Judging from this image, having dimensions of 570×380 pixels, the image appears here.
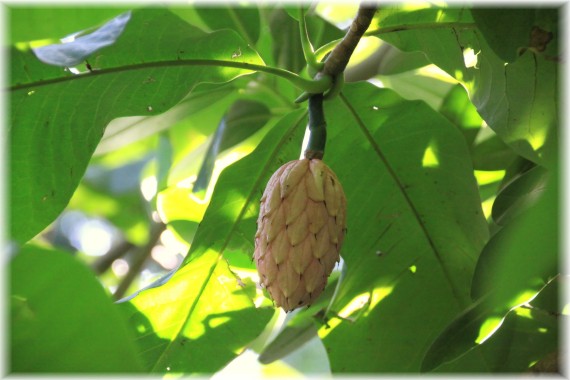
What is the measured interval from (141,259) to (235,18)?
1.18 metres

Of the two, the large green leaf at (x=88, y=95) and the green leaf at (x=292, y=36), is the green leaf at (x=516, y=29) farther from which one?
the green leaf at (x=292, y=36)

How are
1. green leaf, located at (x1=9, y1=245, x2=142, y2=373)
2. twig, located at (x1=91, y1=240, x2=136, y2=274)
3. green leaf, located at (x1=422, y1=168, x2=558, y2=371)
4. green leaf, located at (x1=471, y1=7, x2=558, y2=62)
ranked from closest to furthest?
green leaf, located at (x1=9, y1=245, x2=142, y2=373)
green leaf, located at (x1=422, y1=168, x2=558, y2=371)
green leaf, located at (x1=471, y1=7, x2=558, y2=62)
twig, located at (x1=91, y1=240, x2=136, y2=274)

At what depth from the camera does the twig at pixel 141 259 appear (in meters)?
2.86

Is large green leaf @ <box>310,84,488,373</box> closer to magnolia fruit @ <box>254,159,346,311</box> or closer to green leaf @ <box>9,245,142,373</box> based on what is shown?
magnolia fruit @ <box>254,159,346,311</box>

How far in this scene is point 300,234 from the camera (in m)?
1.42

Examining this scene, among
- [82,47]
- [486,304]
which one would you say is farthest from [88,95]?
[486,304]

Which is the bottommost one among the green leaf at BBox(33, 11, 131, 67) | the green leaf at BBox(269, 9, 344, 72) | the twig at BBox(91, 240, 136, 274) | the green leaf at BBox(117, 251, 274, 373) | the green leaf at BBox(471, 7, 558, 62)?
the green leaf at BBox(117, 251, 274, 373)

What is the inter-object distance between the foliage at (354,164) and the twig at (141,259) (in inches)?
26.1

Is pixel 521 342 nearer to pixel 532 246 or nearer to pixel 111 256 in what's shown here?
pixel 532 246

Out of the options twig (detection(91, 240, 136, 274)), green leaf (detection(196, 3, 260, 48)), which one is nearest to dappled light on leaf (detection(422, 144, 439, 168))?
green leaf (detection(196, 3, 260, 48))

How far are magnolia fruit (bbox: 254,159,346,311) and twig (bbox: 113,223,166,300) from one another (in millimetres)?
1453

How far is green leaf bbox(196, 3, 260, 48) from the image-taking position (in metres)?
2.11

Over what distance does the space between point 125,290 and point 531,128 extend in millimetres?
1807

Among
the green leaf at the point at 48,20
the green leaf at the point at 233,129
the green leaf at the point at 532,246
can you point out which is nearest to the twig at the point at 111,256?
the green leaf at the point at 233,129
